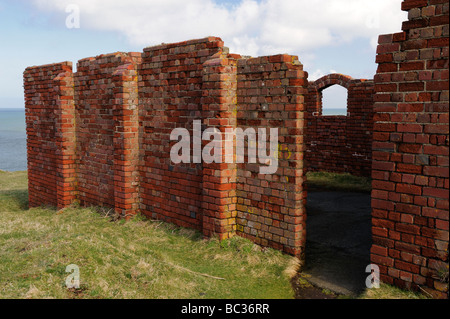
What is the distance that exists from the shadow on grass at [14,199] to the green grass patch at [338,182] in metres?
8.02

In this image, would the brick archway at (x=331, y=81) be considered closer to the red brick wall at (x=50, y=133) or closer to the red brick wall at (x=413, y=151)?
the red brick wall at (x=50, y=133)

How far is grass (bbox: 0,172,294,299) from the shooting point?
4.04 meters

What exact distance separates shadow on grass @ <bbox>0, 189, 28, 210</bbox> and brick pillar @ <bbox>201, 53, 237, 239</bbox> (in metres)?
7.50

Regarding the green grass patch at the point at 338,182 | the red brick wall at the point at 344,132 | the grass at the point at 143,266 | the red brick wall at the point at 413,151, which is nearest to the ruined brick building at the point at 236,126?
the red brick wall at the point at 413,151

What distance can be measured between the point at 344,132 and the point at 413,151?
29.3 ft

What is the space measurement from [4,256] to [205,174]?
2.86m

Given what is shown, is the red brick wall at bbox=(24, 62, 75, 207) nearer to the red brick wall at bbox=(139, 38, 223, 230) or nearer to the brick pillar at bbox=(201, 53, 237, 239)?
the red brick wall at bbox=(139, 38, 223, 230)

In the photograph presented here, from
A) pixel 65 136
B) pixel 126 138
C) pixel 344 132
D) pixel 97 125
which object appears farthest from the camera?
pixel 344 132

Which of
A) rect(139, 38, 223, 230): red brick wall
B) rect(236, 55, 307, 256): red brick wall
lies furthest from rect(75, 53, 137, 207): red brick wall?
rect(236, 55, 307, 256): red brick wall

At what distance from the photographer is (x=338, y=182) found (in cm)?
1144

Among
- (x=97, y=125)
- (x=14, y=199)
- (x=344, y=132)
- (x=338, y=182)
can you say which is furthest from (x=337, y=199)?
(x=14, y=199)

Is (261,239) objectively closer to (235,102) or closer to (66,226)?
(235,102)

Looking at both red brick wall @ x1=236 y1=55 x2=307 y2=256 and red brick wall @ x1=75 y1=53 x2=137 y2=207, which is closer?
red brick wall @ x1=236 y1=55 x2=307 y2=256

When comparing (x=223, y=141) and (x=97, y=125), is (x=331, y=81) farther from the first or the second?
(x=223, y=141)
